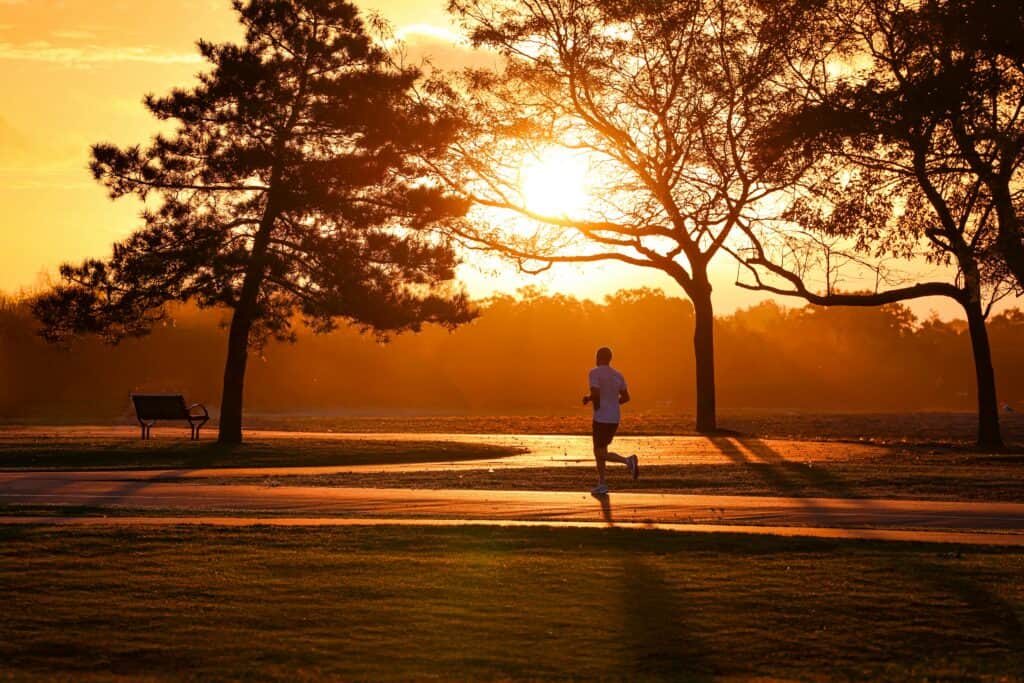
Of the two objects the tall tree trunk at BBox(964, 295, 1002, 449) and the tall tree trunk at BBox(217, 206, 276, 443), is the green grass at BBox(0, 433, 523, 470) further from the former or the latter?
the tall tree trunk at BBox(964, 295, 1002, 449)

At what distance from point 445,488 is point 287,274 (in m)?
13.6

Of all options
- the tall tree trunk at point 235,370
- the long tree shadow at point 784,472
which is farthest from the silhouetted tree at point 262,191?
the long tree shadow at point 784,472

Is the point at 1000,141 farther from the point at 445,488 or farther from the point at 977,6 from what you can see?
the point at 445,488

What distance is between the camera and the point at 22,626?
9.10 meters

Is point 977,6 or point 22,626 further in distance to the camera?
point 977,6

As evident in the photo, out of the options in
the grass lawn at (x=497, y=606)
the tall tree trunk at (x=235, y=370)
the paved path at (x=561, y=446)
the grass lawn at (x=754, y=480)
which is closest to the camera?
the grass lawn at (x=497, y=606)

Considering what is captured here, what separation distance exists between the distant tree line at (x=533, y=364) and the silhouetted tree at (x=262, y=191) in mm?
29664

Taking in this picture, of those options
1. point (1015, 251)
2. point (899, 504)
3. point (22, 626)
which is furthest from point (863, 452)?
point (22, 626)

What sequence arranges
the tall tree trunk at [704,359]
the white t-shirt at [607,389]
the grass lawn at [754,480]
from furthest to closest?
the tall tree trunk at [704,359]
the grass lawn at [754,480]
the white t-shirt at [607,389]

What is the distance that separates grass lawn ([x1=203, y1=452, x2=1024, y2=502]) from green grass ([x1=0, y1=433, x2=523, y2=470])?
397 centimetres

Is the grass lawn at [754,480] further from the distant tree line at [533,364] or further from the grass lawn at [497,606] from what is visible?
the distant tree line at [533,364]

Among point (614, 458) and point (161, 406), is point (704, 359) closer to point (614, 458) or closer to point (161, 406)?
point (161, 406)

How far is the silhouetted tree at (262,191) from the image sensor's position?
3102 centimetres

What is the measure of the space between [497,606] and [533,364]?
73.6m
